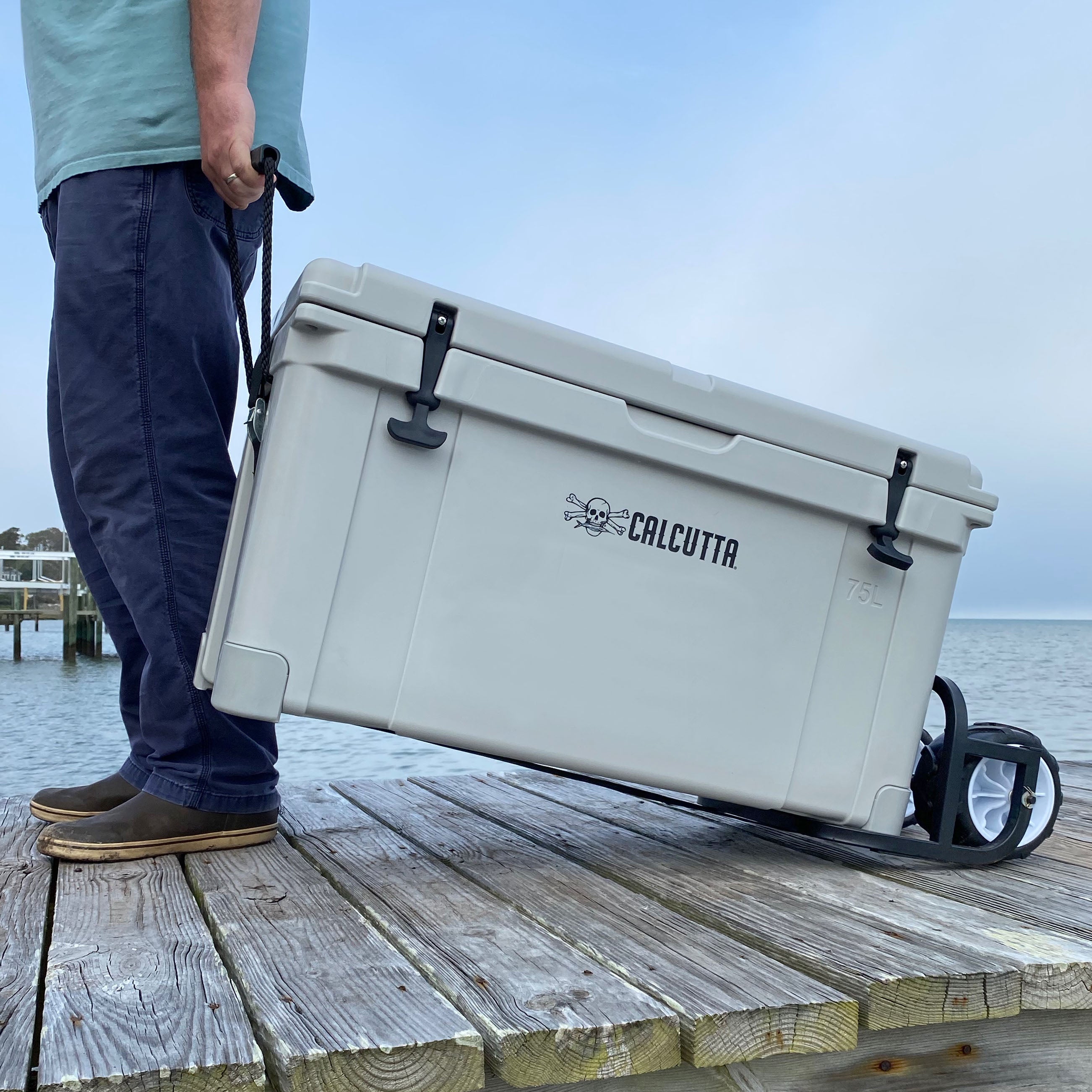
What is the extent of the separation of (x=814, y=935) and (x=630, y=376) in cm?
66

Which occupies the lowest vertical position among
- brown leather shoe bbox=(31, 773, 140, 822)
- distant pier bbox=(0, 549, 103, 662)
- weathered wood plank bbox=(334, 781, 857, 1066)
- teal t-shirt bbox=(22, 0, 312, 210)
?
distant pier bbox=(0, 549, 103, 662)

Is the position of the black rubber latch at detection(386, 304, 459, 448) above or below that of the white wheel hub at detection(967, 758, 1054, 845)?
above

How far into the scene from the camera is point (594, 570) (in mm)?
1198

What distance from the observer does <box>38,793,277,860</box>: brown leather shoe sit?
1.22 metres

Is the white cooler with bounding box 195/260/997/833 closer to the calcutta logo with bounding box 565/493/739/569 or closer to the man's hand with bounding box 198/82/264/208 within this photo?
the calcutta logo with bounding box 565/493/739/569

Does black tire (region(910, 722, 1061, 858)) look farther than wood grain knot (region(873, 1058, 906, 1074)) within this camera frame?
Yes

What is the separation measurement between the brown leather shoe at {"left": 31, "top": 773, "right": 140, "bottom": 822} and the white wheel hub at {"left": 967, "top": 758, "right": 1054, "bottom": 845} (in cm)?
122

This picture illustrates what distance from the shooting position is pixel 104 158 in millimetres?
1269

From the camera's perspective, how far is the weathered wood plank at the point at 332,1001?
67 centimetres

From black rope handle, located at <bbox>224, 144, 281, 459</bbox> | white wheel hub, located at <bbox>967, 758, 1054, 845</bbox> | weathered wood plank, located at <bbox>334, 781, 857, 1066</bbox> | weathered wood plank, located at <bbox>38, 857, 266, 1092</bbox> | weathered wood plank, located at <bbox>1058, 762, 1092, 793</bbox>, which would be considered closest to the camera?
weathered wood plank, located at <bbox>38, 857, 266, 1092</bbox>

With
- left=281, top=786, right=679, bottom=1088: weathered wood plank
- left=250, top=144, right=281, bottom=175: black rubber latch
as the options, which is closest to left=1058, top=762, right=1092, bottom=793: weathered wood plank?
left=281, top=786, right=679, bottom=1088: weathered wood plank

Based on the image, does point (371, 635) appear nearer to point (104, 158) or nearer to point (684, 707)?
point (684, 707)

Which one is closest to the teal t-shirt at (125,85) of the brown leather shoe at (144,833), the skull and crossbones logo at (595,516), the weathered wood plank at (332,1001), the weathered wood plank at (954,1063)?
the skull and crossbones logo at (595,516)

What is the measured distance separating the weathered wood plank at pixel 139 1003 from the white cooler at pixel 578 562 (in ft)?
0.78
